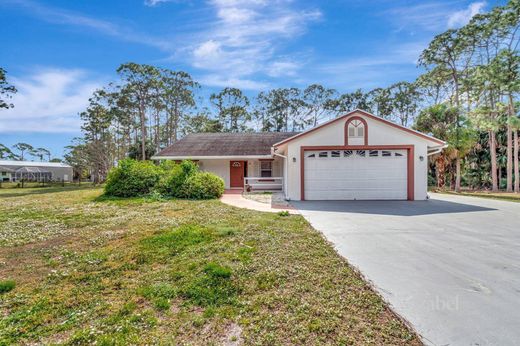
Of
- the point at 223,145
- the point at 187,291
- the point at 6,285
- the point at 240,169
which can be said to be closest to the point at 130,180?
Result: the point at 240,169

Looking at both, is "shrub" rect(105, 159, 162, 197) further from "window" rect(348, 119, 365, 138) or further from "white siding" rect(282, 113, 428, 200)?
"window" rect(348, 119, 365, 138)

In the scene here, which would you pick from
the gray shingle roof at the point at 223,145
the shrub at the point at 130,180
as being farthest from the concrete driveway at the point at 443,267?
the gray shingle roof at the point at 223,145

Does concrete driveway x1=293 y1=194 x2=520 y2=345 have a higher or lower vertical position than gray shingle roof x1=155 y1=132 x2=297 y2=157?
lower

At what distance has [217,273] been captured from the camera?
3705 millimetres

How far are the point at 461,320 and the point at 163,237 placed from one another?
531cm

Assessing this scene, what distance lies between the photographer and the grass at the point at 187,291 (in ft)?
8.03

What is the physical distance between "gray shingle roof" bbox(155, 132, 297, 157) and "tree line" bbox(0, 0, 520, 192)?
9.93 metres

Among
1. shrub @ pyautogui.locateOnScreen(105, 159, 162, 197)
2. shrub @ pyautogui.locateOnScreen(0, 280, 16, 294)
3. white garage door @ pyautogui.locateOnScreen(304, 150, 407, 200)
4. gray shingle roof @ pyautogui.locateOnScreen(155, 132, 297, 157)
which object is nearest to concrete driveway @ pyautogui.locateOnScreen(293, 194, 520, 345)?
white garage door @ pyautogui.locateOnScreen(304, 150, 407, 200)

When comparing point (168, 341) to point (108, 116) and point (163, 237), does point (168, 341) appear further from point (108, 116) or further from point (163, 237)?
point (108, 116)

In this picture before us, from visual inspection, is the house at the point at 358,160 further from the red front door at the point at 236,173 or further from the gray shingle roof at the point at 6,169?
the gray shingle roof at the point at 6,169

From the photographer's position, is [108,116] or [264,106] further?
[264,106]

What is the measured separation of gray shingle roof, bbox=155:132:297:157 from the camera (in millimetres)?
18469

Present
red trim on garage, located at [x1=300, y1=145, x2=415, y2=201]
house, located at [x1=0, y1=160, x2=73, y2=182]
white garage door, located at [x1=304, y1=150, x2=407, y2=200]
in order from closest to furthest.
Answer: red trim on garage, located at [x1=300, y1=145, x2=415, y2=201] → white garage door, located at [x1=304, y1=150, x2=407, y2=200] → house, located at [x1=0, y1=160, x2=73, y2=182]

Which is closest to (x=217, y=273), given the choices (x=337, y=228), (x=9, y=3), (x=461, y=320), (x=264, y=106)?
(x=461, y=320)
